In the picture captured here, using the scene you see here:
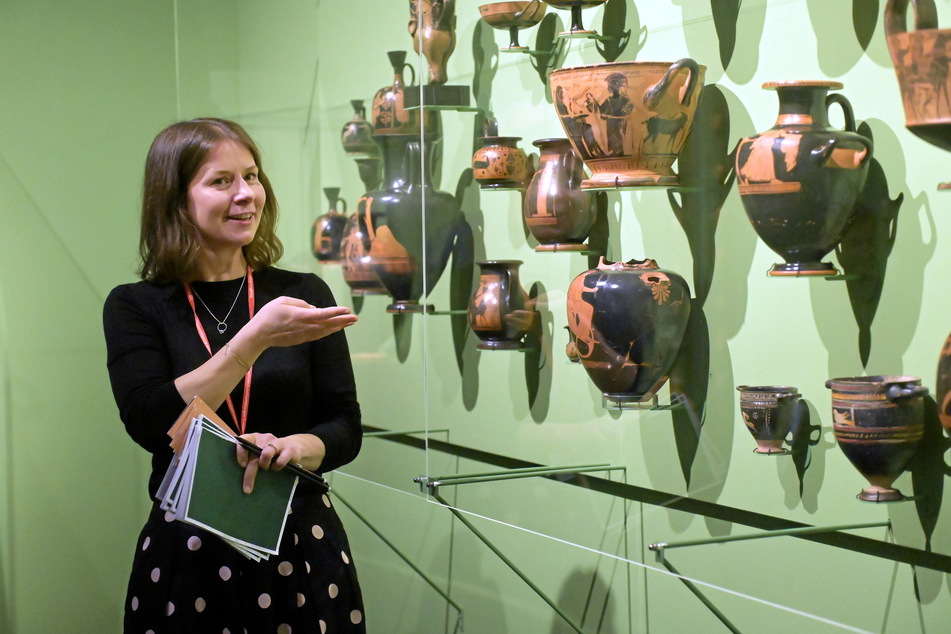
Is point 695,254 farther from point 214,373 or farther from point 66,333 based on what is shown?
point 66,333

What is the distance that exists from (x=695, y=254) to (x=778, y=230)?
0.18 metres

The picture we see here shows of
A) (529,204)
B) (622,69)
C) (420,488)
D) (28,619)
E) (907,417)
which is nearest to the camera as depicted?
(907,417)

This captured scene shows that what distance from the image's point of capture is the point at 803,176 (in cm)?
135

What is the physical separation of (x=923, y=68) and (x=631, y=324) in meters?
0.52

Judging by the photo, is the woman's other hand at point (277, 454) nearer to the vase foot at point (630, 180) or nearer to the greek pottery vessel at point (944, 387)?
the vase foot at point (630, 180)

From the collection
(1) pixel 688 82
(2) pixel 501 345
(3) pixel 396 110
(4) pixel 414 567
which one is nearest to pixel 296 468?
(2) pixel 501 345

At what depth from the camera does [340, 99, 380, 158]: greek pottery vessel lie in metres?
2.22

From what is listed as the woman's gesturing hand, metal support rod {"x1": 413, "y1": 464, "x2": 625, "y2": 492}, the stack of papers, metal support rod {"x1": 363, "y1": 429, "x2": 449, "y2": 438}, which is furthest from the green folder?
metal support rod {"x1": 363, "y1": 429, "x2": 449, "y2": 438}

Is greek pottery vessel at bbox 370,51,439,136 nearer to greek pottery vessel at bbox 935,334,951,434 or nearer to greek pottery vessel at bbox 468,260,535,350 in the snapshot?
greek pottery vessel at bbox 468,260,535,350

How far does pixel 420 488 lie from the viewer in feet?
6.66

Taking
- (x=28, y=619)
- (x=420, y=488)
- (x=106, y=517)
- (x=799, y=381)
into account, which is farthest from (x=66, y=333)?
(x=799, y=381)

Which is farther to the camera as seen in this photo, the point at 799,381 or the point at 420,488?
the point at 420,488

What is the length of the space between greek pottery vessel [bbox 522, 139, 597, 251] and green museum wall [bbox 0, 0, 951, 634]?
1.4 inches

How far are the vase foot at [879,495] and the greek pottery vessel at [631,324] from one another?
1.11 ft
